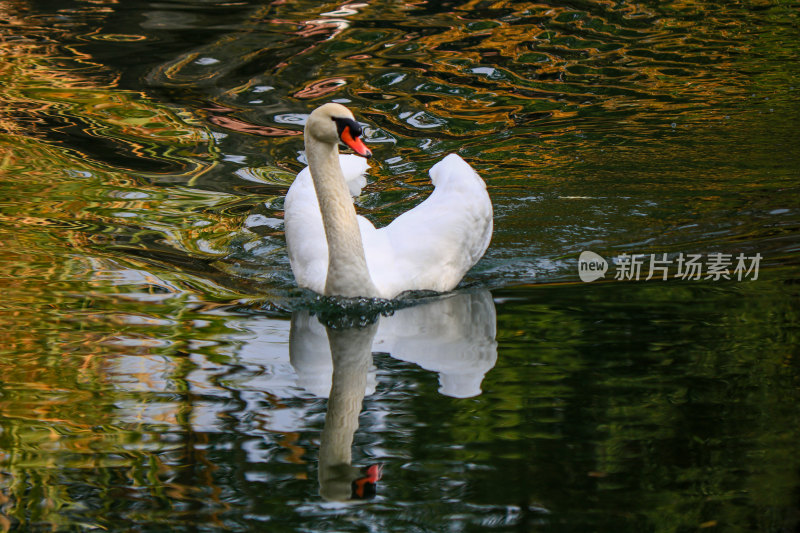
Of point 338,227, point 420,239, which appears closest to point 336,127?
point 338,227

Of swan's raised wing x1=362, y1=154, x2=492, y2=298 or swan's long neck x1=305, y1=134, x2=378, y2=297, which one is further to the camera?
swan's raised wing x1=362, y1=154, x2=492, y2=298

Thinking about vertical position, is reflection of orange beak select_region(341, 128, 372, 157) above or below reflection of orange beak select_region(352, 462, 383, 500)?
above

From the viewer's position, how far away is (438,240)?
625 centimetres

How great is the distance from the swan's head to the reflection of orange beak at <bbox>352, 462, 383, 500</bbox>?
196 cm

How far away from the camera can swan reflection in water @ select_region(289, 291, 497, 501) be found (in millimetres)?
4055

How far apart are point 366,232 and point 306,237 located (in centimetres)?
40

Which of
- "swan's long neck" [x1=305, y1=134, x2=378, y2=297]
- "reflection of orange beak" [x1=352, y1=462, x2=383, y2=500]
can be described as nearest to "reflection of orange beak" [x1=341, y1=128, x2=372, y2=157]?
"swan's long neck" [x1=305, y1=134, x2=378, y2=297]

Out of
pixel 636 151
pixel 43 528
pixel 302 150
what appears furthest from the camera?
pixel 302 150

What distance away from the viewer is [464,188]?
6652 millimetres

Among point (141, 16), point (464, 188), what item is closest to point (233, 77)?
point (141, 16)

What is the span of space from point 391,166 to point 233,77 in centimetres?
321

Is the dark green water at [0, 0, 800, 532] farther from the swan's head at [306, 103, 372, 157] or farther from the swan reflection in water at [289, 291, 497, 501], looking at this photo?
the swan's head at [306, 103, 372, 157]

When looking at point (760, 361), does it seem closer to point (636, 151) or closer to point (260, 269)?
point (260, 269)

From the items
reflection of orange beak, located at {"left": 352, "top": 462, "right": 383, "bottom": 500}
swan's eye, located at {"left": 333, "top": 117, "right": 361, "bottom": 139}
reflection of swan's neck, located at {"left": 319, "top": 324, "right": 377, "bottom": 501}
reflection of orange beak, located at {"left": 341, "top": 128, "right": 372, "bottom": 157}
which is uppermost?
swan's eye, located at {"left": 333, "top": 117, "right": 361, "bottom": 139}
